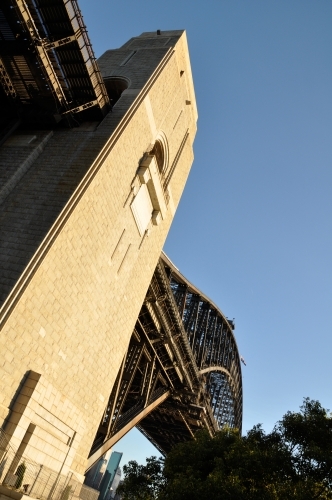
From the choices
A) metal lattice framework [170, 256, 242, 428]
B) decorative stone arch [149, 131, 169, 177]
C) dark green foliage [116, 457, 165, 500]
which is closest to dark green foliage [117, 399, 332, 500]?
dark green foliage [116, 457, 165, 500]

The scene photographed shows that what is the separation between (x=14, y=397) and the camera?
28.6 ft

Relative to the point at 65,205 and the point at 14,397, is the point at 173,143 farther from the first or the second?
the point at 14,397

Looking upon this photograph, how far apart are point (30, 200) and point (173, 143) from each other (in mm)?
9992

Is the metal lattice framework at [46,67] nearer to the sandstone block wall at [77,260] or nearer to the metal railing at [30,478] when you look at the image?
the sandstone block wall at [77,260]

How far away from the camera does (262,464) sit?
1345 cm

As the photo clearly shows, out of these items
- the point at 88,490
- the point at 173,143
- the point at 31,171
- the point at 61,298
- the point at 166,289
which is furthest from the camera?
the point at 166,289

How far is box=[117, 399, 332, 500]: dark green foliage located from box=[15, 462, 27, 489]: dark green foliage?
6901mm

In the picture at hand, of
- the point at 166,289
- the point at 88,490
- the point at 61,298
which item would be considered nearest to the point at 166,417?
the point at 166,289

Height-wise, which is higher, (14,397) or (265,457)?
(14,397)

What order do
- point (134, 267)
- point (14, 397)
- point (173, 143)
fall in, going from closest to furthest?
point (14, 397) < point (134, 267) < point (173, 143)

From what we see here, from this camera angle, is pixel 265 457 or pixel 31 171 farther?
pixel 265 457

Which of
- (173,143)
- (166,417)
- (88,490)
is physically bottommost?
(166,417)

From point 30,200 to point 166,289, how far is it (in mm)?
13284

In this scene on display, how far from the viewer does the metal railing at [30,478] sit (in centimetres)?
802
